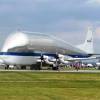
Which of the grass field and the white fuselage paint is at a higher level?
the white fuselage paint

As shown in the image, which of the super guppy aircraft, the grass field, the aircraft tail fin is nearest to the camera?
the grass field

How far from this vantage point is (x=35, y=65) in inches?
4734

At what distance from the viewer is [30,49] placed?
12356cm

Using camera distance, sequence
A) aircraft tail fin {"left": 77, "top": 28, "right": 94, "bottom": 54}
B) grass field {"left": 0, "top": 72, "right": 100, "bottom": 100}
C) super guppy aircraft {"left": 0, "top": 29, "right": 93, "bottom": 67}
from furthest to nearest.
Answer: aircraft tail fin {"left": 77, "top": 28, "right": 94, "bottom": 54}, super guppy aircraft {"left": 0, "top": 29, "right": 93, "bottom": 67}, grass field {"left": 0, "top": 72, "right": 100, "bottom": 100}

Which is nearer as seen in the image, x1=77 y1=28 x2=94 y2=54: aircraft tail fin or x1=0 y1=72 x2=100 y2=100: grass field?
x1=0 y1=72 x2=100 y2=100: grass field

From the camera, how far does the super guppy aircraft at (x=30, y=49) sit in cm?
12212

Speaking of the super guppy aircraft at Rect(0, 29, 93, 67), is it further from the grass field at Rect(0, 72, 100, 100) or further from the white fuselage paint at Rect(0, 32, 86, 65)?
the grass field at Rect(0, 72, 100, 100)

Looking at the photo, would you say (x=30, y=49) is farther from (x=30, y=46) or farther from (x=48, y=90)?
(x=48, y=90)

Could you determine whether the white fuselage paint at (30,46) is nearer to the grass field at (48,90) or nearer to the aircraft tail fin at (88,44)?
the aircraft tail fin at (88,44)

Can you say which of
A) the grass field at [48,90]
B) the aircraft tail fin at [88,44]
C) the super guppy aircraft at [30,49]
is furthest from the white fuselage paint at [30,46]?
the grass field at [48,90]

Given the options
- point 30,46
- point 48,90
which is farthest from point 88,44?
point 48,90

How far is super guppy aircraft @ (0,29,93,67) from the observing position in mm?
122125

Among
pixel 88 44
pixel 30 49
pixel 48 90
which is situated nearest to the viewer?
pixel 48 90

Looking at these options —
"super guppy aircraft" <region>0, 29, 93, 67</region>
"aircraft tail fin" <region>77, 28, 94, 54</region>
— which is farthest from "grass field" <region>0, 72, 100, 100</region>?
"aircraft tail fin" <region>77, 28, 94, 54</region>
